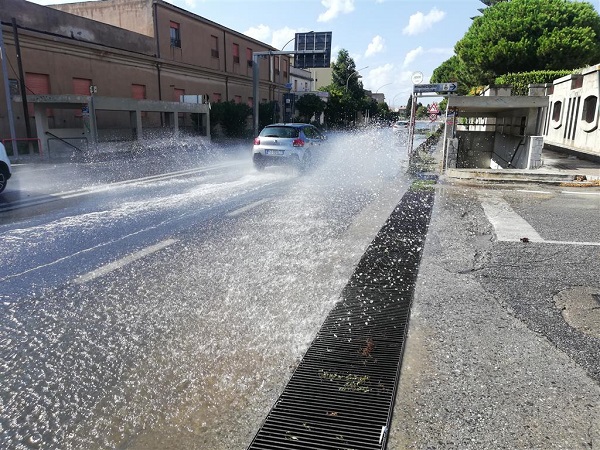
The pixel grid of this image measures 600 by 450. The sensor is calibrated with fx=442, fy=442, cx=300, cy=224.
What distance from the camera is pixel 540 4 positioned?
3183 centimetres

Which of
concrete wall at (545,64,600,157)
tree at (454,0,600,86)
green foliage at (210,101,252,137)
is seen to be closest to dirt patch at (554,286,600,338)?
concrete wall at (545,64,600,157)

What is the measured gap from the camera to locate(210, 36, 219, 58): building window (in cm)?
3709

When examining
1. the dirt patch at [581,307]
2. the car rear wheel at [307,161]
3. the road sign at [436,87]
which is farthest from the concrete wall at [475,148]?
the dirt patch at [581,307]

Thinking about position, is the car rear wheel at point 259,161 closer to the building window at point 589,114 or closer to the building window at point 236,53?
the building window at point 589,114

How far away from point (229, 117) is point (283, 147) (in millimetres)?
18483

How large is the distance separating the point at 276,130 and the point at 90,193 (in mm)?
5814

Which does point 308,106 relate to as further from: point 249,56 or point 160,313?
point 160,313

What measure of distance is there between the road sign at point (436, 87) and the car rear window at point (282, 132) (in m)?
5.17

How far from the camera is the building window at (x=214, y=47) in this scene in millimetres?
37088

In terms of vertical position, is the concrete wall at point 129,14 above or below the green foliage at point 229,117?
above

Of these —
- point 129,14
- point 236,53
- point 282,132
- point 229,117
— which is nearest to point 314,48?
point 229,117

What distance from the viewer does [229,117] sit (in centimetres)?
3041

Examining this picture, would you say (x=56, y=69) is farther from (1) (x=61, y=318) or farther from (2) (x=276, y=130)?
(1) (x=61, y=318)

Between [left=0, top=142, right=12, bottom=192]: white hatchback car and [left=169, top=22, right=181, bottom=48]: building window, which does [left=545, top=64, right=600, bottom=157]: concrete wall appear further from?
[left=169, top=22, right=181, bottom=48]: building window
